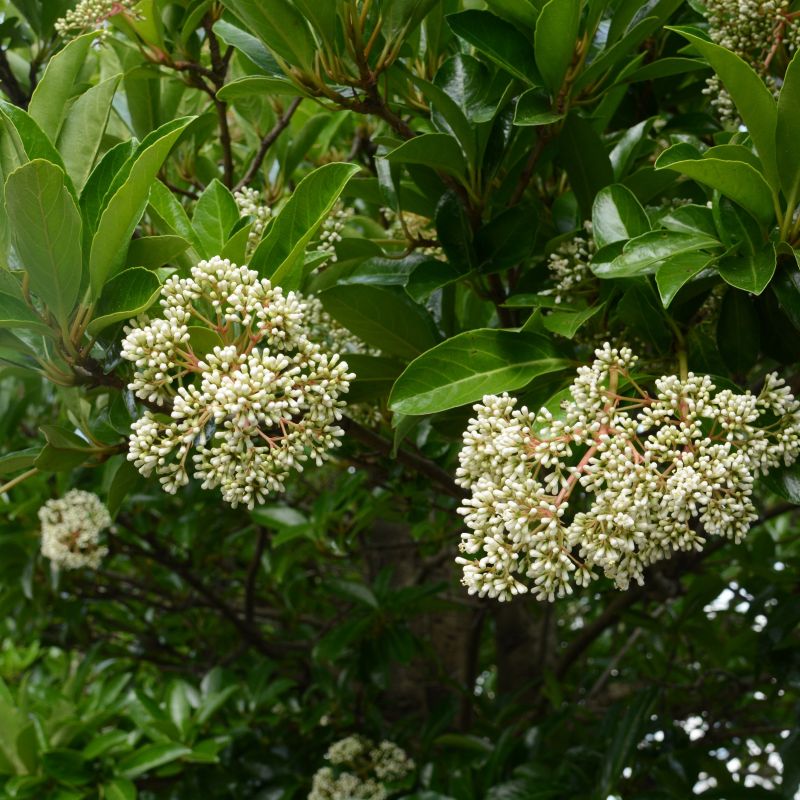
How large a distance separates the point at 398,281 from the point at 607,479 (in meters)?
0.79

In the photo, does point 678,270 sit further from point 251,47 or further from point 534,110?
point 251,47

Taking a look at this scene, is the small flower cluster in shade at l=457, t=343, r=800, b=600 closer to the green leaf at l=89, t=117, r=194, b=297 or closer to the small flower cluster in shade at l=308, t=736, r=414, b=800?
the green leaf at l=89, t=117, r=194, b=297

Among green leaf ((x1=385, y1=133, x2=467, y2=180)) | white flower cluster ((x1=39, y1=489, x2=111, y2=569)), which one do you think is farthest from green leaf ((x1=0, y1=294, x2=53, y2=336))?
white flower cluster ((x1=39, y1=489, x2=111, y2=569))

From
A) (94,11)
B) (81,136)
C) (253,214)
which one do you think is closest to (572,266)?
(253,214)

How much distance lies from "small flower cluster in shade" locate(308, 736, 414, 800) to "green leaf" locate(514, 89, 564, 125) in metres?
2.17

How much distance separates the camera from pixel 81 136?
1541 mm

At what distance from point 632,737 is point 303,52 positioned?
1.93 m

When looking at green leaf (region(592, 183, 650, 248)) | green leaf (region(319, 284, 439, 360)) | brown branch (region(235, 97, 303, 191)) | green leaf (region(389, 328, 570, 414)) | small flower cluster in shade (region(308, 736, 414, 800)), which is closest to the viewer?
green leaf (region(389, 328, 570, 414))

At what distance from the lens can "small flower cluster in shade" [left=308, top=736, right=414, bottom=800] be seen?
2.95m

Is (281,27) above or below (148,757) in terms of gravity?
above

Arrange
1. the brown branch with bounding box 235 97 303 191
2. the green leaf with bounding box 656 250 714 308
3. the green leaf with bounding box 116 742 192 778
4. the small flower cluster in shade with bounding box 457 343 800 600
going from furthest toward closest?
the green leaf with bounding box 116 742 192 778 → the brown branch with bounding box 235 97 303 191 → the green leaf with bounding box 656 250 714 308 → the small flower cluster in shade with bounding box 457 343 800 600

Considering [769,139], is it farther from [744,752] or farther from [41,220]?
[744,752]

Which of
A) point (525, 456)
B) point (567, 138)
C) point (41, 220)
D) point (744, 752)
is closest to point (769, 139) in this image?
point (567, 138)

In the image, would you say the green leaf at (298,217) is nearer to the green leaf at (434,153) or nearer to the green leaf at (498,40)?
the green leaf at (434,153)
